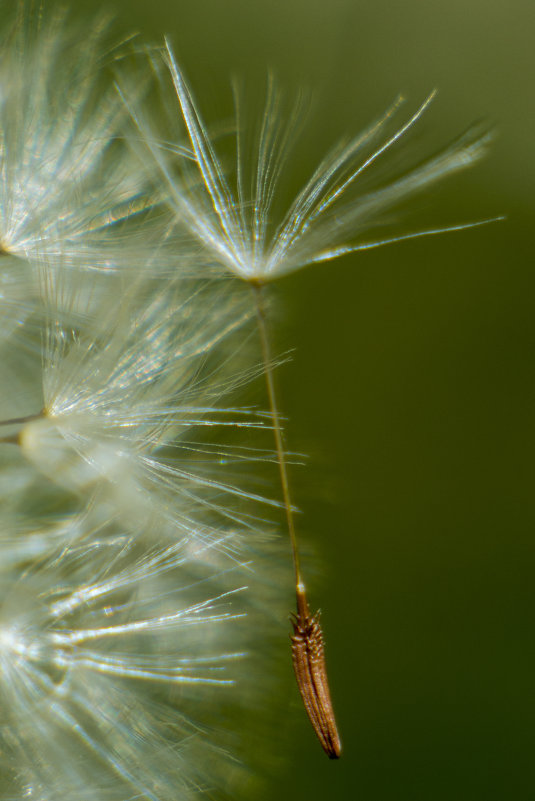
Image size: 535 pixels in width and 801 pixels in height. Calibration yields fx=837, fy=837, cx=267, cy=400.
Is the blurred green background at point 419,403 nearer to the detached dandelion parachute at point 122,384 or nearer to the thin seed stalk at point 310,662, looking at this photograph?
the detached dandelion parachute at point 122,384

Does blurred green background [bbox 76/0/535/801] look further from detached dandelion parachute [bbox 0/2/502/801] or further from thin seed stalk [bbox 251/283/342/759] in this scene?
thin seed stalk [bbox 251/283/342/759]

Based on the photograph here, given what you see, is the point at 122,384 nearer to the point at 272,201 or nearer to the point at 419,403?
the point at 272,201

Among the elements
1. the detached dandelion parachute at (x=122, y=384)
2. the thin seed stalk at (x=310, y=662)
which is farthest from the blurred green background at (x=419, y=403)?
the thin seed stalk at (x=310, y=662)

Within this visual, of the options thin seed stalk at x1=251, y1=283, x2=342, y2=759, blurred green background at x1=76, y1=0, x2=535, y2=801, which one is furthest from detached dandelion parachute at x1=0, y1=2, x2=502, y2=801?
blurred green background at x1=76, y1=0, x2=535, y2=801

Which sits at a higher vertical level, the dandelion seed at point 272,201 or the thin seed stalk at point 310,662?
the dandelion seed at point 272,201

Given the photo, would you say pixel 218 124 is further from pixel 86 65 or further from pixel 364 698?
pixel 364 698

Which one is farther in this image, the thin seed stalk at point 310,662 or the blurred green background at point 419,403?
the blurred green background at point 419,403

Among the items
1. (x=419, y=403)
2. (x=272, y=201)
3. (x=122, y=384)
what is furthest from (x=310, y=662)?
(x=419, y=403)

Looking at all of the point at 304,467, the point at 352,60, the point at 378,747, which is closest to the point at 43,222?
the point at 304,467
